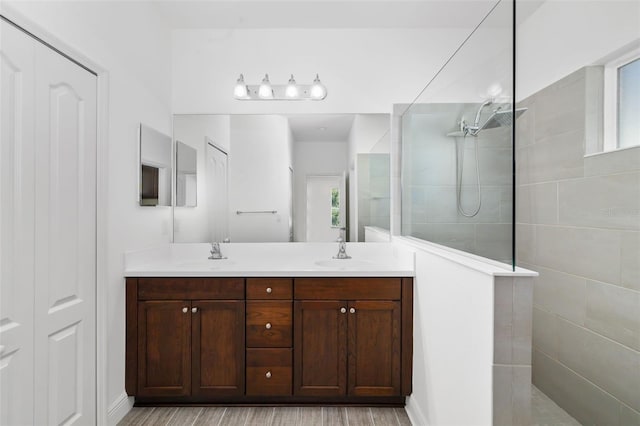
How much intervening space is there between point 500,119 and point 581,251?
1122 millimetres

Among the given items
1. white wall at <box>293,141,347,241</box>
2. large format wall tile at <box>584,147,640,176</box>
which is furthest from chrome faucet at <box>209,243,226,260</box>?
large format wall tile at <box>584,147,640,176</box>

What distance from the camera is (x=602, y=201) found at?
5.95 feet

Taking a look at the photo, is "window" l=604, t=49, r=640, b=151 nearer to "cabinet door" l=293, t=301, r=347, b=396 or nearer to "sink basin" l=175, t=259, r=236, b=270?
"cabinet door" l=293, t=301, r=347, b=396

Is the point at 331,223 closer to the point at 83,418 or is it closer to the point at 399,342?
the point at 399,342

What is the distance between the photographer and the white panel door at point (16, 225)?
1.38 m

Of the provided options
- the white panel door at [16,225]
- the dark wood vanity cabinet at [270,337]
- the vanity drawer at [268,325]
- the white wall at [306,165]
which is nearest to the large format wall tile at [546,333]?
the dark wood vanity cabinet at [270,337]

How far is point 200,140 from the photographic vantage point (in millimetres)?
2801

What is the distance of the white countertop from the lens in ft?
7.61

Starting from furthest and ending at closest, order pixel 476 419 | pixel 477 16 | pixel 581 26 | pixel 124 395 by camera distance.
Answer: pixel 477 16, pixel 124 395, pixel 581 26, pixel 476 419

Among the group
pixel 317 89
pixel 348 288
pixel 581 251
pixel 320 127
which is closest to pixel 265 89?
pixel 317 89

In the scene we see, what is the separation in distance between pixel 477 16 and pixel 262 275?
239 centimetres

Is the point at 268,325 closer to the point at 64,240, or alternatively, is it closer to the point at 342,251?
the point at 342,251

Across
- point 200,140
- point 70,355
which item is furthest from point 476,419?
point 200,140

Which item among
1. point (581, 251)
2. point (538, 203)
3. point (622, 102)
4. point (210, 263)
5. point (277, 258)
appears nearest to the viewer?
point (622, 102)
